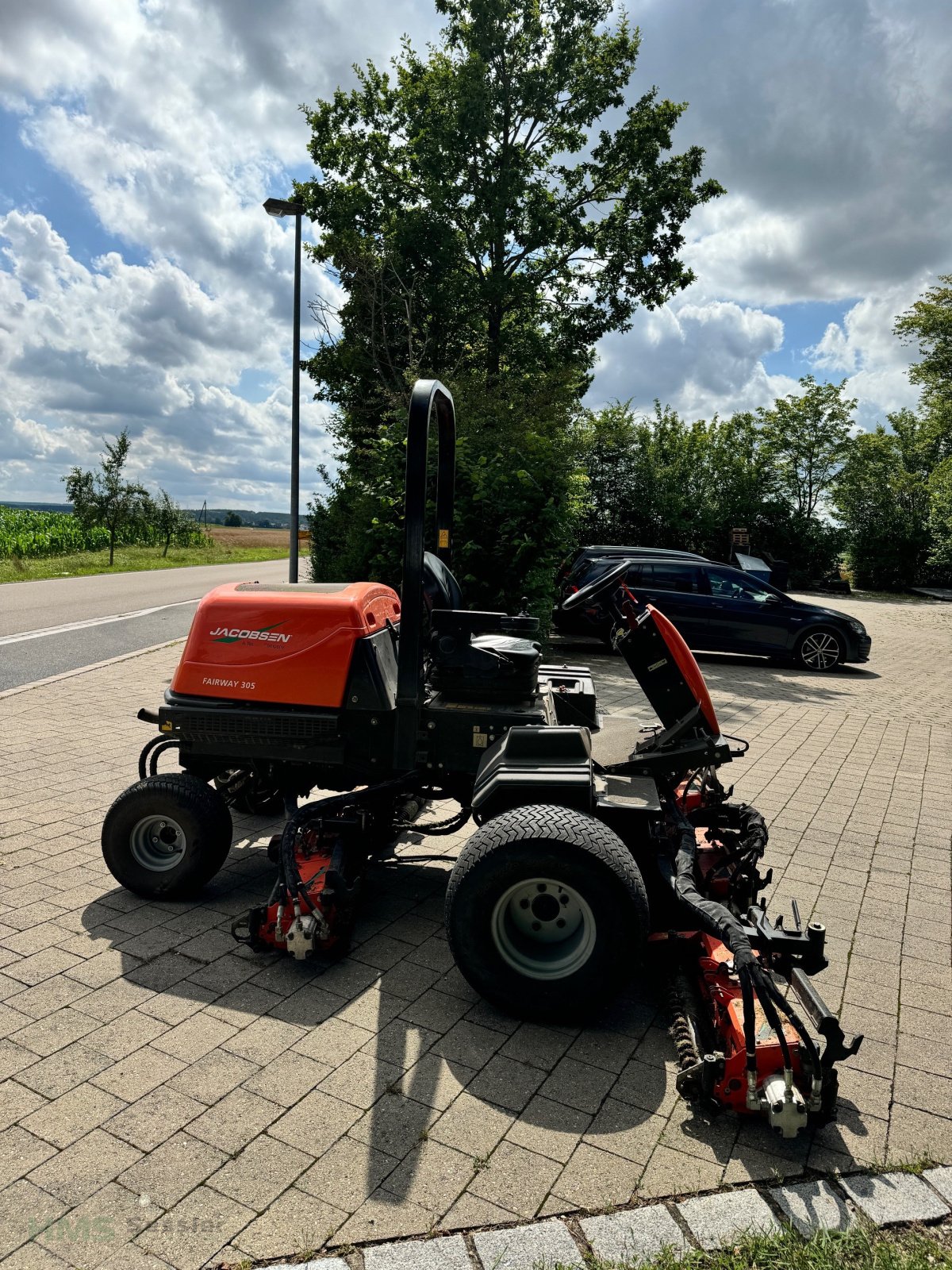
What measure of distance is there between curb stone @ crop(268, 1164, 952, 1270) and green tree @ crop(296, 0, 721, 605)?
47.5 ft

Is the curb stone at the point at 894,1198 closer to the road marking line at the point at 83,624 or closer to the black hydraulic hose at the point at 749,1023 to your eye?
the black hydraulic hose at the point at 749,1023

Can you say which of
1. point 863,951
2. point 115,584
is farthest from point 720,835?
point 115,584

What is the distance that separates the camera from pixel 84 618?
14875 millimetres

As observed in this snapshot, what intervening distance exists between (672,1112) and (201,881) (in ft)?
7.91

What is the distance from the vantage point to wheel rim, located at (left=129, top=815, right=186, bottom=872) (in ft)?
13.9

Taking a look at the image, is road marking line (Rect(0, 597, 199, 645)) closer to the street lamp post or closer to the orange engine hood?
→ the street lamp post

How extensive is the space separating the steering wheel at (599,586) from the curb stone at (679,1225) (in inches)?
108

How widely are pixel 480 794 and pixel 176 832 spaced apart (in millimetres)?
1707

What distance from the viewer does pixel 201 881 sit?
4.23 metres

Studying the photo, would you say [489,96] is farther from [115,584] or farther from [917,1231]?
[917,1231]

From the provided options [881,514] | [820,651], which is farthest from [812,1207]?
[881,514]

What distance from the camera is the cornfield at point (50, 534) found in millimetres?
29219

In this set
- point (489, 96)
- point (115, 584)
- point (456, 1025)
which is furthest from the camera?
point (115, 584)

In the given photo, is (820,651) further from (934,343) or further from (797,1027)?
(934,343)
